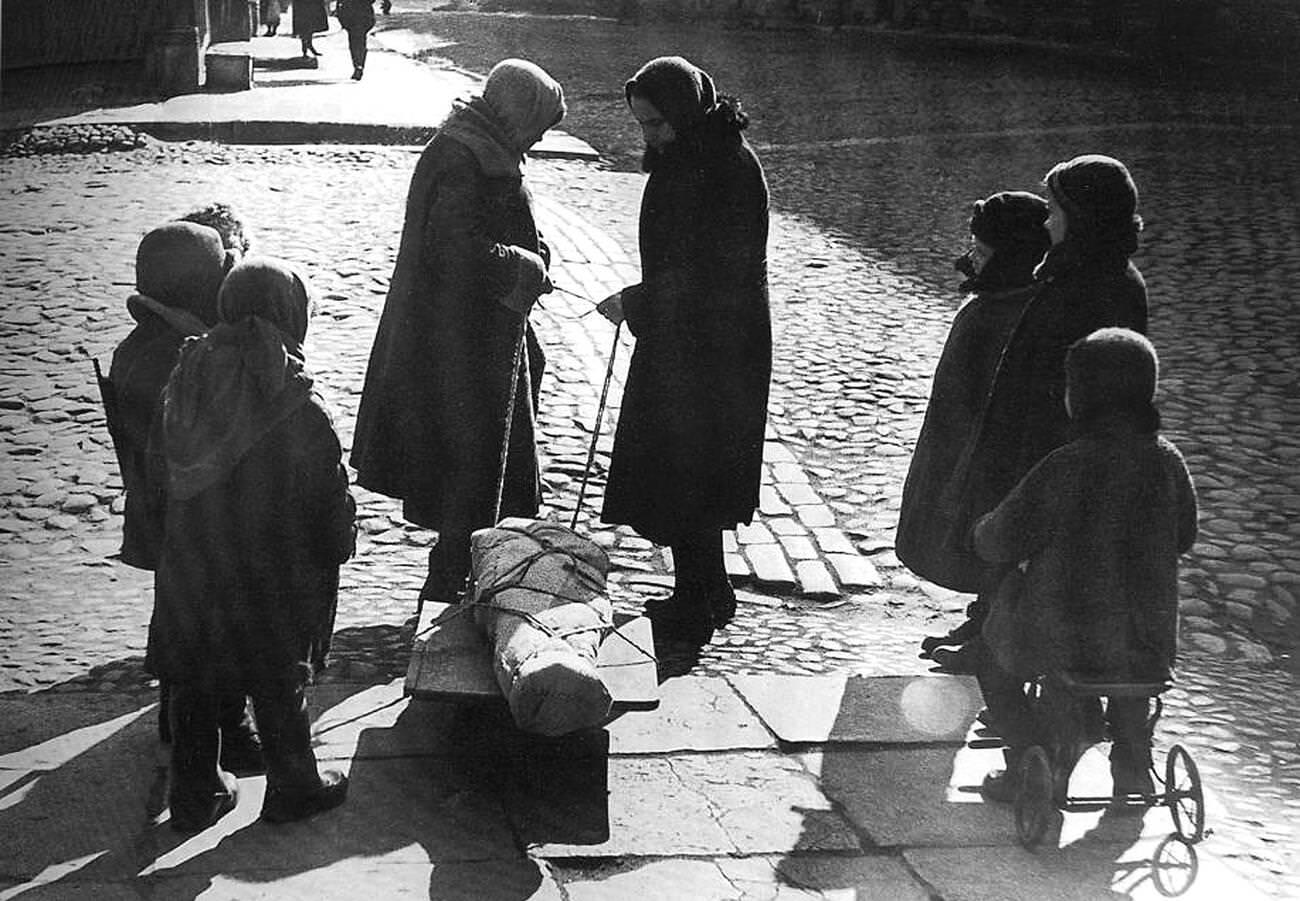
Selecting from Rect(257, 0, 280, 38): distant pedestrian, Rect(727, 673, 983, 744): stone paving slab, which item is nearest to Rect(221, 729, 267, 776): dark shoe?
Rect(727, 673, 983, 744): stone paving slab

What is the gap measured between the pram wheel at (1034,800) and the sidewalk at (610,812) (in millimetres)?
57

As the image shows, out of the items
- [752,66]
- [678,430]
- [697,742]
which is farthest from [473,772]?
[752,66]

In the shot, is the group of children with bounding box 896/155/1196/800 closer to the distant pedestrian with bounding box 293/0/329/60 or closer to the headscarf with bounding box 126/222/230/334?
the headscarf with bounding box 126/222/230/334

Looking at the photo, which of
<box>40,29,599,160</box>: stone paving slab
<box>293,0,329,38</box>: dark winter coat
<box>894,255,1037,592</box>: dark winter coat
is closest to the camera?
<box>894,255,1037,592</box>: dark winter coat

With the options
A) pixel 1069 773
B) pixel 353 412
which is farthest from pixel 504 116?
pixel 353 412

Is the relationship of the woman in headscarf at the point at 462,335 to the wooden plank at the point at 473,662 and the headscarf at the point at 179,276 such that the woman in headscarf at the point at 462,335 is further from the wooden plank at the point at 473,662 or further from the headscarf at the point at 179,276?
the headscarf at the point at 179,276

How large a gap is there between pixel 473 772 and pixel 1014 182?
11290 millimetres

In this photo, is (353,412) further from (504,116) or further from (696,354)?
(504,116)

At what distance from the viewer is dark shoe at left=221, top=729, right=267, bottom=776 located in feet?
16.1

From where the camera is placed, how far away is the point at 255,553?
4449mm

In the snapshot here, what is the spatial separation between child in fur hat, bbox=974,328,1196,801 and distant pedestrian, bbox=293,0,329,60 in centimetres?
2080

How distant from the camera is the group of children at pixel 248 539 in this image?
4395mm

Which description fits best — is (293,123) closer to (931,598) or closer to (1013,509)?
(931,598)

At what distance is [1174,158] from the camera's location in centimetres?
1639
